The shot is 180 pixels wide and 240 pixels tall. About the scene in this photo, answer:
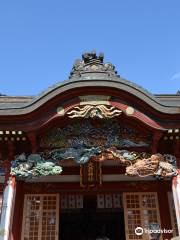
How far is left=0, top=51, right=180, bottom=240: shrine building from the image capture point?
1012 cm

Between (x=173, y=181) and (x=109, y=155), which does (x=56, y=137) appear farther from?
(x=173, y=181)

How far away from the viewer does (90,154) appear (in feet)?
33.7

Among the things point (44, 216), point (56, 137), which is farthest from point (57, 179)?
point (56, 137)

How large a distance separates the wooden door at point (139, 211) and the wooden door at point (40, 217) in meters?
2.66

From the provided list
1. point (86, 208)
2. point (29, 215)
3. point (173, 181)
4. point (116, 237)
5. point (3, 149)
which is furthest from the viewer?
point (116, 237)

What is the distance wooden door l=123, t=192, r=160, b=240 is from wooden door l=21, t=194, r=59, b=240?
2.66 meters

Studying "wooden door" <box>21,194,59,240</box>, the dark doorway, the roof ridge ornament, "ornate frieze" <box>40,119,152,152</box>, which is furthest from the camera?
the dark doorway

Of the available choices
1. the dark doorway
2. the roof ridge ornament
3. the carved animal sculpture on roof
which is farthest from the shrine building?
the roof ridge ornament

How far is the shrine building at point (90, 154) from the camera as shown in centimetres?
1012

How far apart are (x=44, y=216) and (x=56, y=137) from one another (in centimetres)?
323

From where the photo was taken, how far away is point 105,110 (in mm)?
10227

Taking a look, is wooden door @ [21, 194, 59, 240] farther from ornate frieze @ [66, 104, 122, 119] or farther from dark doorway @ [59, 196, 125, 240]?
ornate frieze @ [66, 104, 122, 119]

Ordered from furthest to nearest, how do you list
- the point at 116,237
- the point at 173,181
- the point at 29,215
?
the point at 116,237, the point at 29,215, the point at 173,181

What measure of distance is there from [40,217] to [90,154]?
3405mm
